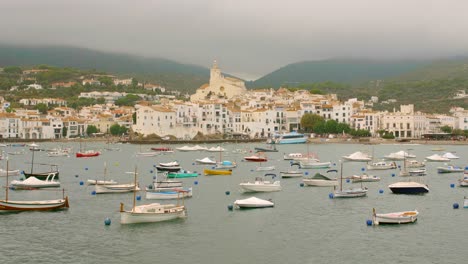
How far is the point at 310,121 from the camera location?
132 metres

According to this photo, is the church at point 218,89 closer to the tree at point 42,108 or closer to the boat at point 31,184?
the tree at point 42,108

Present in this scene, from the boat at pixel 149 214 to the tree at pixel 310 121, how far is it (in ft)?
329

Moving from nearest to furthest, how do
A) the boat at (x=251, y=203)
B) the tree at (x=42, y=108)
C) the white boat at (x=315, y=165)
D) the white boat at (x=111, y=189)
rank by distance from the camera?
the boat at (x=251, y=203) → the white boat at (x=111, y=189) → the white boat at (x=315, y=165) → the tree at (x=42, y=108)

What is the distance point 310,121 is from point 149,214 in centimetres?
10288

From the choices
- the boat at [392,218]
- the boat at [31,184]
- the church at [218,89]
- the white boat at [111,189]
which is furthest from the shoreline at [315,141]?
the boat at [392,218]

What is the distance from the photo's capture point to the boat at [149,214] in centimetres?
3026

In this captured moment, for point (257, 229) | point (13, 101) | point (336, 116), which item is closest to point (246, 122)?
point (336, 116)

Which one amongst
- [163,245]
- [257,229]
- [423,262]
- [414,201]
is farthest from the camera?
[414,201]

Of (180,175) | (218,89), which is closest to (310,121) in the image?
(218,89)

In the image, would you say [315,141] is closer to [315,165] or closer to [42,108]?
[315,165]

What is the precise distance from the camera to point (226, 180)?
50.9 metres

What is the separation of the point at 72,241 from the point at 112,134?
11722 cm

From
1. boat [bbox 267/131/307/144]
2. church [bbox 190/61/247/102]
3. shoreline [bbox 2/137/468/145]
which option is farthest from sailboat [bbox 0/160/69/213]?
church [bbox 190/61/247/102]

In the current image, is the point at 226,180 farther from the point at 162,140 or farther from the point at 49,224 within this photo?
the point at 162,140
